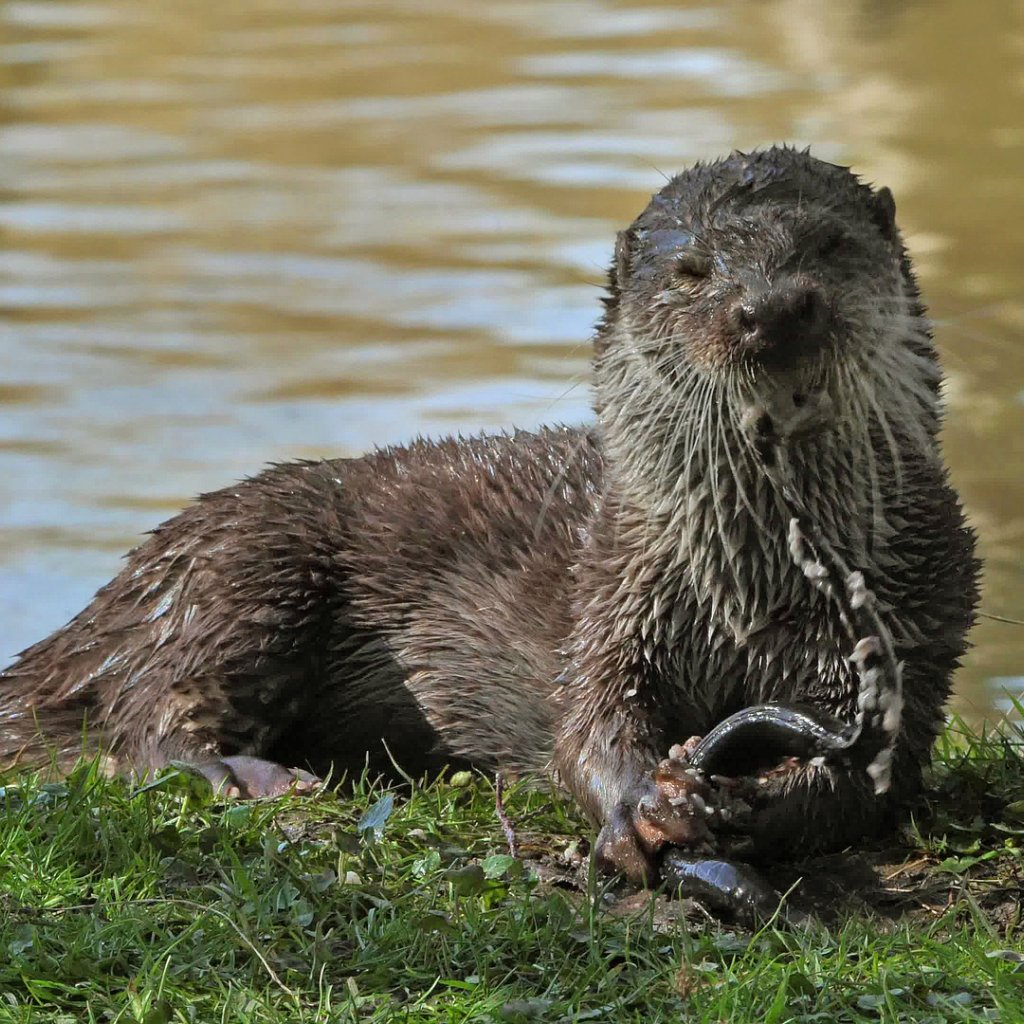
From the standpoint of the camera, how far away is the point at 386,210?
10.1 m

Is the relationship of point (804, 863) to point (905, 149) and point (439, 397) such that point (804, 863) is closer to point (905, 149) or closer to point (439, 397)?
point (439, 397)

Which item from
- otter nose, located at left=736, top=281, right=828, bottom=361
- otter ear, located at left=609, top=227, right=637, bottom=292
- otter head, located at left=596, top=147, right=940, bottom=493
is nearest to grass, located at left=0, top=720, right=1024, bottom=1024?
otter head, located at left=596, top=147, right=940, bottom=493

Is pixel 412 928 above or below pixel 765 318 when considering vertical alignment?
below

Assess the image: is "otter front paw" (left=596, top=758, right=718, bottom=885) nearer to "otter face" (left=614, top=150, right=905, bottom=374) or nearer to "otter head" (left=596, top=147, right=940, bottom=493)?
"otter head" (left=596, top=147, right=940, bottom=493)

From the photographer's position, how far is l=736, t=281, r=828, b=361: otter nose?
3166 mm

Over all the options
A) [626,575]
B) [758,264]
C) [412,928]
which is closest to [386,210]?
[626,575]

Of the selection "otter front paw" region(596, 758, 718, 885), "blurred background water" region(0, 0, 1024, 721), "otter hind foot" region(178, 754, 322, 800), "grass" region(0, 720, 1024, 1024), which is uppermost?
"blurred background water" region(0, 0, 1024, 721)

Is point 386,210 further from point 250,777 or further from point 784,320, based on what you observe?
point 784,320

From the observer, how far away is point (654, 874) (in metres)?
3.37

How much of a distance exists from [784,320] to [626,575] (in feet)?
2.26

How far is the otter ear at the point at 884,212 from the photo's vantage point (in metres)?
3.61

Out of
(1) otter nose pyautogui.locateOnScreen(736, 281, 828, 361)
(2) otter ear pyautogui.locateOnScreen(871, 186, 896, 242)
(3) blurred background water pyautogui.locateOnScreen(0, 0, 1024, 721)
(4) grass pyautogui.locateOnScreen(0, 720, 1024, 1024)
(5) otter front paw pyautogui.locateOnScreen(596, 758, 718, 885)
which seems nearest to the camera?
(4) grass pyautogui.locateOnScreen(0, 720, 1024, 1024)

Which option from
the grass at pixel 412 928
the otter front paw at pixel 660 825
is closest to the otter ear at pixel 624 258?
the otter front paw at pixel 660 825

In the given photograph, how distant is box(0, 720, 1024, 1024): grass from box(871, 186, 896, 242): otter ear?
99cm
